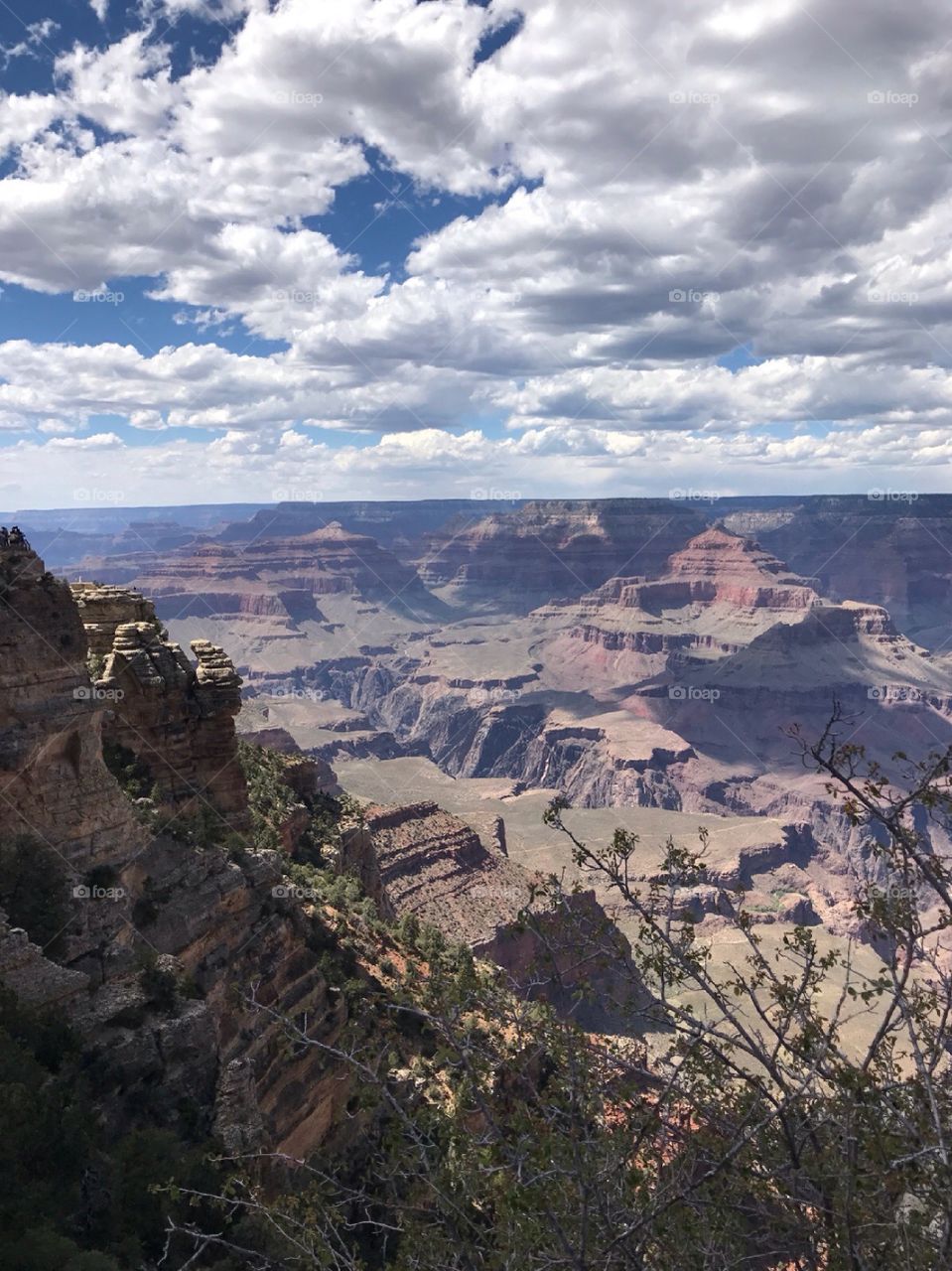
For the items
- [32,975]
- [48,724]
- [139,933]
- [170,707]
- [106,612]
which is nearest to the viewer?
[32,975]

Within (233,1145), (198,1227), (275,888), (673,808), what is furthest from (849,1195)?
(673,808)

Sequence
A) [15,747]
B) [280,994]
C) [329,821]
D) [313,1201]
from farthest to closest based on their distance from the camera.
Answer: [329,821] < [280,994] < [15,747] < [313,1201]

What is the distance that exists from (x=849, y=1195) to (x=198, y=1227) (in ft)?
32.5

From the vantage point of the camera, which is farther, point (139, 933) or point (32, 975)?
point (139, 933)

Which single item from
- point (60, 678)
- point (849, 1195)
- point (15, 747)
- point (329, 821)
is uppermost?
point (60, 678)

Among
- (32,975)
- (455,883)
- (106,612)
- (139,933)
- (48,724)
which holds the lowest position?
(455,883)

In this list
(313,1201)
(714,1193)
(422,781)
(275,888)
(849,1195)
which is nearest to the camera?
(849,1195)

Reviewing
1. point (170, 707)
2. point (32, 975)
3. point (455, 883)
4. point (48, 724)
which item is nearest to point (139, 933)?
point (32, 975)

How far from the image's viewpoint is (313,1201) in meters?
11.8

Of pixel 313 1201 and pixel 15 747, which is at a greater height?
pixel 15 747

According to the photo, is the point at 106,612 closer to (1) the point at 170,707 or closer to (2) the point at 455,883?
(1) the point at 170,707

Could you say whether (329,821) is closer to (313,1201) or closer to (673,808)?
(313,1201)

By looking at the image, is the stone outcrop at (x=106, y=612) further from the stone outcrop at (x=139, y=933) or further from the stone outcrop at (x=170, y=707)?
the stone outcrop at (x=139, y=933)

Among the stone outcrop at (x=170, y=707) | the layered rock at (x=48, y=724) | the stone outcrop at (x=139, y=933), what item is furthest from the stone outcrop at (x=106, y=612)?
the layered rock at (x=48, y=724)
